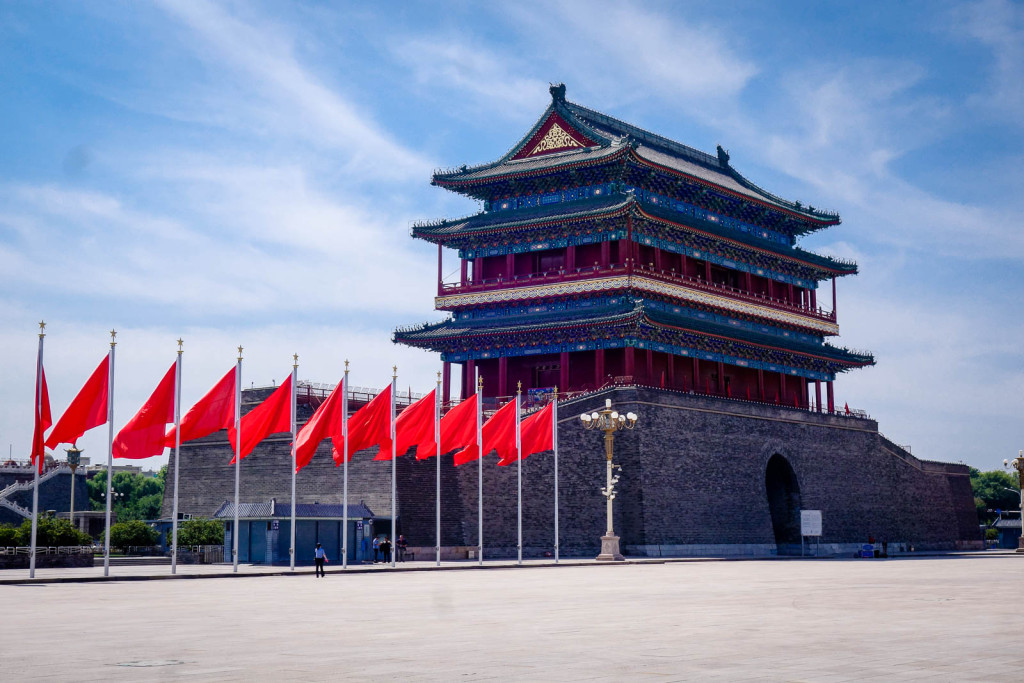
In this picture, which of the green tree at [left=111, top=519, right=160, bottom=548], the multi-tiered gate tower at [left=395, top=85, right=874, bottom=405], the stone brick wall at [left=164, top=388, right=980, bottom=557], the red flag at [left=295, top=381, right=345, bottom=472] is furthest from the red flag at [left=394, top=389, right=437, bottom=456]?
the multi-tiered gate tower at [left=395, top=85, right=874, bottom=405]

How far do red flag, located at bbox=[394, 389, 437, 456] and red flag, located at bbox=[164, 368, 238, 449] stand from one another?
7.61 metres

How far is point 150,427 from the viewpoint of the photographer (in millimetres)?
34969

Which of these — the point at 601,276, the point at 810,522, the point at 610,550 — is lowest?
the point at 610,550

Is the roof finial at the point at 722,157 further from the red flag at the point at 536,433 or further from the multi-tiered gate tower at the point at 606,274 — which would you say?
the red flag at the point at 536,433

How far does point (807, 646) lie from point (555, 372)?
47.2 m

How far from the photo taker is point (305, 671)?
12477 mm

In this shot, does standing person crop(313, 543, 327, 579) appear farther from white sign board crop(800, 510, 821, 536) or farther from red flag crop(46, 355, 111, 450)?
white sign board crop(800, 510, 821, 536)

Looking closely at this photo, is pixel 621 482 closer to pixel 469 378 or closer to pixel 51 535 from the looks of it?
pixel 469 378

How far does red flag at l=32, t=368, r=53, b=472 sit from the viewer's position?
3312cm

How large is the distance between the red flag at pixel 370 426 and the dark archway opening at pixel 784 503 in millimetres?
25833

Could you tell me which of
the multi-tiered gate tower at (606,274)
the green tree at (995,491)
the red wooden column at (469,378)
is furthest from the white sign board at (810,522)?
the green tree at (995,491)

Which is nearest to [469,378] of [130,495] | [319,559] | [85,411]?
[319,559]

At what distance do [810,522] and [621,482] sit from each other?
11631 millimetres

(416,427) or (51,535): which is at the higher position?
(416,427)
